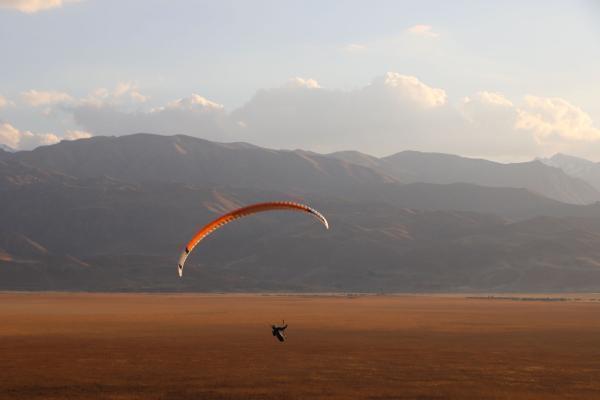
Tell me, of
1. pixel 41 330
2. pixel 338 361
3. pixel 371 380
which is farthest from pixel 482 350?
pixel 41 330

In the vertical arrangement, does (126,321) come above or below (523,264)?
below

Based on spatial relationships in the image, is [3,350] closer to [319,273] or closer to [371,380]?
[371,380]

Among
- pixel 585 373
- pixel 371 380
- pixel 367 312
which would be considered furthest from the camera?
pixel 367 312

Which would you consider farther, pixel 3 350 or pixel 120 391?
pixel 3 350

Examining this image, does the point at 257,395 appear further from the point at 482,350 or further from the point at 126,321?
the point at 126,321

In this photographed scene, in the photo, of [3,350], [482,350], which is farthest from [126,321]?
[482,350]

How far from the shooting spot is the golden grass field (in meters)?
30.5

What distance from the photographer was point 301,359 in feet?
131

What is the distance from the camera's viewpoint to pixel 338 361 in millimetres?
39094

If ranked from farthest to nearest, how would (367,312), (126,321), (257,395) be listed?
1. (367,312)
2. (126,321)
3. (257,395)

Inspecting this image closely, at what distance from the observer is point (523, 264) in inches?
7180

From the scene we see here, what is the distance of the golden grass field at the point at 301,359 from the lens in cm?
3048

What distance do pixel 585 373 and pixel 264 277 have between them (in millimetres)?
157195

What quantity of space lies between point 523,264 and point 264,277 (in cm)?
5342
